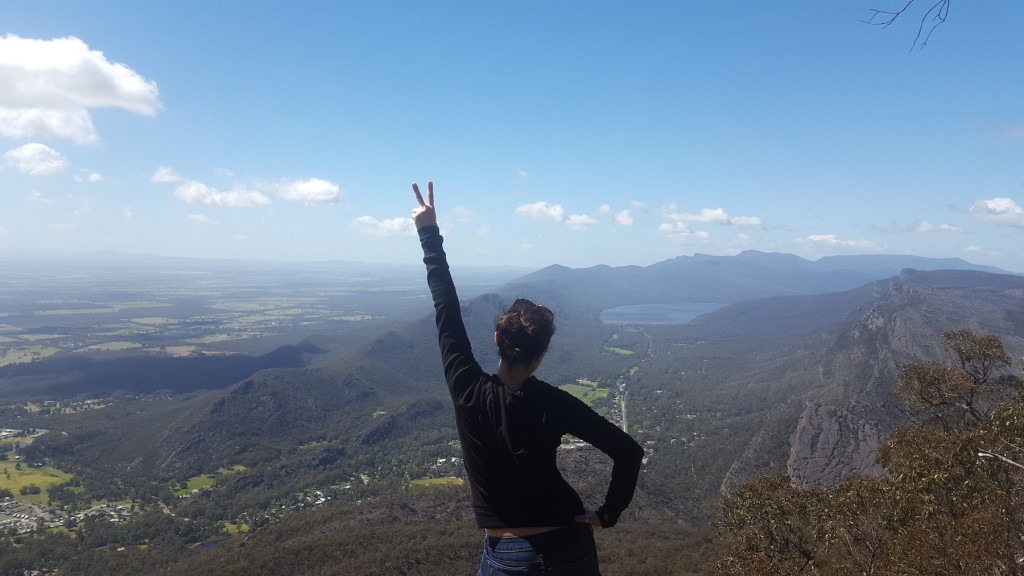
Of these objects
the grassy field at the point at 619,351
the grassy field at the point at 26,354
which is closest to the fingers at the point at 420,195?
the grassy field at the point at 619,351

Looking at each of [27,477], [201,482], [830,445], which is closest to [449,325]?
[830,445]

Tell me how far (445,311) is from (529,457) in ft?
3.12

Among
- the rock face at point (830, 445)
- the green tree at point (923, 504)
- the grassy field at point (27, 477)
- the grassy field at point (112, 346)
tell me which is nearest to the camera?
the green tree at point (923, 504)

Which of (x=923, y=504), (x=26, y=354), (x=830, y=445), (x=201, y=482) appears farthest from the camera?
(x=26, y=354)

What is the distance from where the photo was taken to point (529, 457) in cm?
254

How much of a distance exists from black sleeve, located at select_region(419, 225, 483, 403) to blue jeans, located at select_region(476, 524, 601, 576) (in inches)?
29.4

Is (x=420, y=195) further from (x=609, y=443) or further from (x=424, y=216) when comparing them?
(x=609, y=443)

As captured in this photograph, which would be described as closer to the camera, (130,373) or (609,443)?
(609,443)

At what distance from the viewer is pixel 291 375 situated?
11544 centimetres

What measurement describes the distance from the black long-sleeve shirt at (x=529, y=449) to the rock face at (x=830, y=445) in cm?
6152

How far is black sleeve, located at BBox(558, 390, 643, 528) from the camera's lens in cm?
250

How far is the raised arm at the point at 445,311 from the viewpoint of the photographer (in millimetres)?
2822

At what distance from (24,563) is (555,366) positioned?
116 meters

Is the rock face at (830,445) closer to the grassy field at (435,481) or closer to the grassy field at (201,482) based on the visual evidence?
the grassy field at (435,481)
